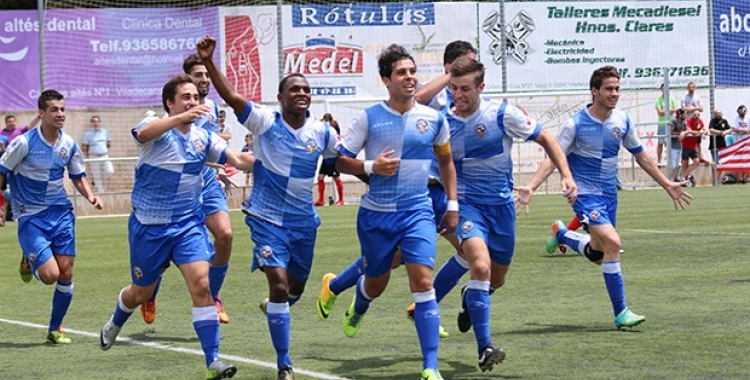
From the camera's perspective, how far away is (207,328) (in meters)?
8.38

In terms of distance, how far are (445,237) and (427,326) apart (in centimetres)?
179

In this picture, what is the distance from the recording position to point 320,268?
15.9 m

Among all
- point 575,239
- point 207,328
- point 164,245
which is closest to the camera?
point 207,328

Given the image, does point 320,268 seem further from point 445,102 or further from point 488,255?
point 488,255

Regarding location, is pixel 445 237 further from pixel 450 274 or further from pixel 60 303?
pixel 60 303

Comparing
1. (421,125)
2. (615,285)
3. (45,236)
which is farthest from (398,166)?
(45,236)

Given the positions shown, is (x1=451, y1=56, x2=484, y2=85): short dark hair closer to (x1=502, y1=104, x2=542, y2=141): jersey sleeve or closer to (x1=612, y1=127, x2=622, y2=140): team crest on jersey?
(x1=502, y1=104, x2=542, y2=141): jersey sleeve

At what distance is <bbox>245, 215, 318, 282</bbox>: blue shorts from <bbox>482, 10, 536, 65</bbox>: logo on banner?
26.8 meters

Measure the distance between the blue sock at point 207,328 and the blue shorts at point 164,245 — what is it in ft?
1.35

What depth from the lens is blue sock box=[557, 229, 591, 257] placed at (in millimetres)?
12422

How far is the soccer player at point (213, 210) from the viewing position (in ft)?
36.0

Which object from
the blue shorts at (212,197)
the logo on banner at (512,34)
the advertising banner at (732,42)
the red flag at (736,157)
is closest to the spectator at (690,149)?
the red flag at (736,157)

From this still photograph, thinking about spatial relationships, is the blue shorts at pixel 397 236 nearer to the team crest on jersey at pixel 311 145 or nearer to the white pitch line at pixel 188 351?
the team crest on jersey at pixel 311 145

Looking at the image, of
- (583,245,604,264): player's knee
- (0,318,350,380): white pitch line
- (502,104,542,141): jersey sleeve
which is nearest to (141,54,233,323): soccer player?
(0,318,350,380): white pitch line
